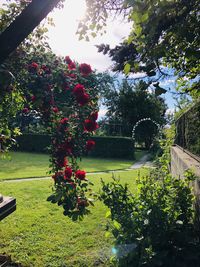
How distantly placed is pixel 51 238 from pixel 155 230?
77.0 inches

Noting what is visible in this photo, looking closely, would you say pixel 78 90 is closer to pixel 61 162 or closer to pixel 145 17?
pixel 61 162

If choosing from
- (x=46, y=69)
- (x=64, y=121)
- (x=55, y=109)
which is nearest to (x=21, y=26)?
(x=46, y=69)

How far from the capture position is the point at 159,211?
2.67 metres

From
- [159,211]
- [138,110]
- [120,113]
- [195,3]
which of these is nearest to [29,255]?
[159,211]

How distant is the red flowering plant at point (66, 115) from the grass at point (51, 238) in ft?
1.76

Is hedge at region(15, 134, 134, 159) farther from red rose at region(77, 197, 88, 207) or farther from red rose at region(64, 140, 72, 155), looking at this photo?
red rose at region(64, 140, 72, 155)

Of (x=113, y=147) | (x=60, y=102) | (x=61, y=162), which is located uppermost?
(x=60, y=102)

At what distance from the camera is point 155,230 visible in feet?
8.73

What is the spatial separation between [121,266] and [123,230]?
332 millimetres

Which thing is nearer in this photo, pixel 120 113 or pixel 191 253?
pixel 191 253

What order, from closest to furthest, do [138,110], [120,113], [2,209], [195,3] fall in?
[195,3]
[2,209]
[138,110]
[120,113]

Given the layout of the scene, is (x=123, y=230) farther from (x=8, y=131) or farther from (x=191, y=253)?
(x=8, y=131)

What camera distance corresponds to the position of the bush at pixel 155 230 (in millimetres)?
2547

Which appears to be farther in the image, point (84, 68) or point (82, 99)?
point (84, 68)
